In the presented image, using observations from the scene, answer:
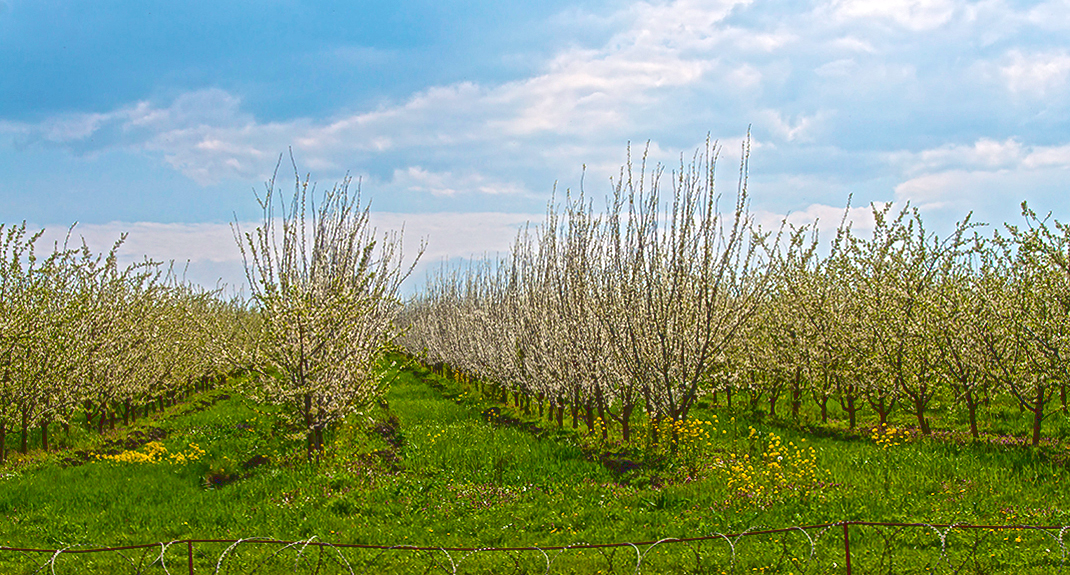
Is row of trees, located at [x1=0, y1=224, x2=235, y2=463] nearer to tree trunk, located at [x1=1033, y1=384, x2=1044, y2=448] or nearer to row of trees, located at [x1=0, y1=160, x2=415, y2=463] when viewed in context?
row of trees, located at [x1=0, y1=160, x2=415, y2=463]

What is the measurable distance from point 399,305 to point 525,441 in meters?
5.13

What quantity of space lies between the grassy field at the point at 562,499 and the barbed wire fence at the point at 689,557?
3 cm

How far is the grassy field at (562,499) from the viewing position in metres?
6.44

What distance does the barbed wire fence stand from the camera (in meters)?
5.99

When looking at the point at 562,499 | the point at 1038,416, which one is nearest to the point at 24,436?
the point at 562,499

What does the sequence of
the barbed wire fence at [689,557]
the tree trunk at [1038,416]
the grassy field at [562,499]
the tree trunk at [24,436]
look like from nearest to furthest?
the barbed wire fence at [689,557] → the grassy field at [562,499] → the tree trunk at [1038,416] → the tree trunk at [24,436]

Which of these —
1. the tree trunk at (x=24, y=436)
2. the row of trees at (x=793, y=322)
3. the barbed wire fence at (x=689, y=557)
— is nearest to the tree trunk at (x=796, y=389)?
the row of trees at (x=793, y=322)

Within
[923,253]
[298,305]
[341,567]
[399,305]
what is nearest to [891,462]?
[923,253]

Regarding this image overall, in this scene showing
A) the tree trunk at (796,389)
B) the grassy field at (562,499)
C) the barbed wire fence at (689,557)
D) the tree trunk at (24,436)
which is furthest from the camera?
the tree trunk at (796,389)

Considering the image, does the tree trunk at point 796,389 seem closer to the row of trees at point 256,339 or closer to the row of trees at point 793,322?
the row of trees at point 793,322

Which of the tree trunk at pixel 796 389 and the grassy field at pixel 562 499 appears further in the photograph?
the tree trunk at pixel 796 389

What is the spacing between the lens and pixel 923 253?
1299 centimetres

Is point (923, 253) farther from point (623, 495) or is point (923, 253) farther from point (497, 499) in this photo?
point (497, 499)

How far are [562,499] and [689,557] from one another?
7.93 feet
